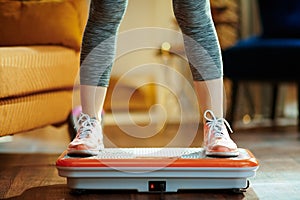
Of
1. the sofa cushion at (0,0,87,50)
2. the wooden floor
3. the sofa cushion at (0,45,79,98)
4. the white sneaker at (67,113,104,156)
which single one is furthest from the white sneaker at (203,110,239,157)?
the sofa cushion at (0,0,87,50)

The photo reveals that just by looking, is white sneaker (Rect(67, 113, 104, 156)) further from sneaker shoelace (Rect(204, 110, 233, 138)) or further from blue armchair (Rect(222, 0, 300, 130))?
blue armchair (Rect(222, 0, 300, 130))

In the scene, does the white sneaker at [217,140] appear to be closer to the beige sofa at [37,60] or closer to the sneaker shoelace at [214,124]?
the sneaker shoelace at [214,124]

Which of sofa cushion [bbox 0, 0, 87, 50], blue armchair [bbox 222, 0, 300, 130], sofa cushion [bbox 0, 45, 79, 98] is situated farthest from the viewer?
blue armchair [bbox 222, 0, 300, 130]

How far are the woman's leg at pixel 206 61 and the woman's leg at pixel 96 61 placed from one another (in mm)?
173

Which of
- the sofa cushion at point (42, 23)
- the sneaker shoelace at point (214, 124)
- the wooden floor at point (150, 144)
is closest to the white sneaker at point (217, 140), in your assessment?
the sneaker shoelace at point (214, 124)

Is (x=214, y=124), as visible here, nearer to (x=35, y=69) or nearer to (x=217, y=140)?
(x=217, y=140)

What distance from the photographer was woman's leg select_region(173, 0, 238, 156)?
148 centimetres

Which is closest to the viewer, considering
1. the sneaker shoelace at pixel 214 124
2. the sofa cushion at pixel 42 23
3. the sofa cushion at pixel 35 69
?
the sneaker shoelace at pixel 214 124

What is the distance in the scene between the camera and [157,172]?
139 centimetres

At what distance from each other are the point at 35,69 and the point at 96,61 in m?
0.42

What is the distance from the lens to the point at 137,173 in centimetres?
140

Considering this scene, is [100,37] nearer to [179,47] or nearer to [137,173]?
[137,173]

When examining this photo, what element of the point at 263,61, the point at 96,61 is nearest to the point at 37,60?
the point at 96,61

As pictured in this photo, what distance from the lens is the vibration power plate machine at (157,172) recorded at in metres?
1.39
